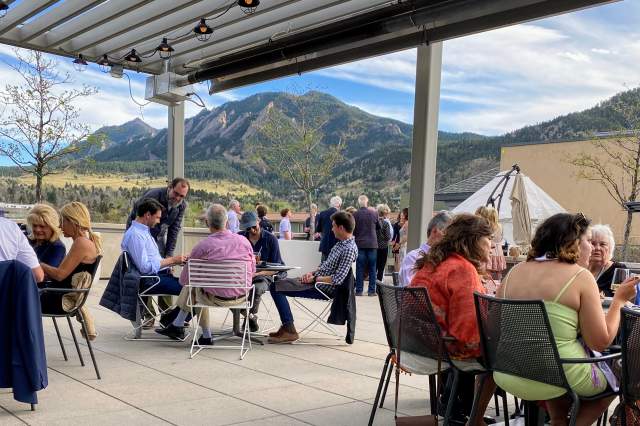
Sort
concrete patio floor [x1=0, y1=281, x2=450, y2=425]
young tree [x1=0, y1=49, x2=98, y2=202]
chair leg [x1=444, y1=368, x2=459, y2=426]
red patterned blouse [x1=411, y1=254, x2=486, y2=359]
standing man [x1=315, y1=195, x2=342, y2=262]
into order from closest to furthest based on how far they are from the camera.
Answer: chair leg [x1=444, y1=368, x2=459, y2=426] → red patterned blouse [x1=411, y1=254, x2=486, y2=359] → concrete patio floor [x1=0, y1=281, x2=450, y2=425] → standing man [x1=315, y1=195, x2=342, y2=262] → young tree [x1=0, y1=49, x2=98, y2=202]

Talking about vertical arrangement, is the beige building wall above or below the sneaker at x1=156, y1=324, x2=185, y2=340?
above

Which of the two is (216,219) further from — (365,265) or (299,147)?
(299,147)

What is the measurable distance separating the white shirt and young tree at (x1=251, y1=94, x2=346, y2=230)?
14146mm

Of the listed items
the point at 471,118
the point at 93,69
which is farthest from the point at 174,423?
the point at 471,118

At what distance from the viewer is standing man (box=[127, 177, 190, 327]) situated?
6820mm

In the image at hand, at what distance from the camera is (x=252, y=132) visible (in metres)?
24.3

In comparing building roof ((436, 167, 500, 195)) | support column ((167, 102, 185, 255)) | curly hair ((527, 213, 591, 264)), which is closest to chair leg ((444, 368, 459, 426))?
curly hair ((527, 213, 591, 264))

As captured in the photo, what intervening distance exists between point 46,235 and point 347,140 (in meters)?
17.1

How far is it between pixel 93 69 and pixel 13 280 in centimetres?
718

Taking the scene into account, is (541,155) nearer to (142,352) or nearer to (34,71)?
(34,71)

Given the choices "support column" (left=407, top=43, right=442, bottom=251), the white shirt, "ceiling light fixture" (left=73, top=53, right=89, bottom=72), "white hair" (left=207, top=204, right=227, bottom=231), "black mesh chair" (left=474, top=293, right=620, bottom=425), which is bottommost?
"black mesh chair" (left=474, top=293, right=620, bottom=425)

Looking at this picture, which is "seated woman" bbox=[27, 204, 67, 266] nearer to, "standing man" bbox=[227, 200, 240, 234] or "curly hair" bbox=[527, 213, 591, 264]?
"curly hair" bbox=[527, 213, 591, 264]

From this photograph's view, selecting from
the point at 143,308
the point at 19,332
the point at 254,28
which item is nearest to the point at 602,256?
the point at 19,332

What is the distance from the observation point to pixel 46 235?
195 inches
